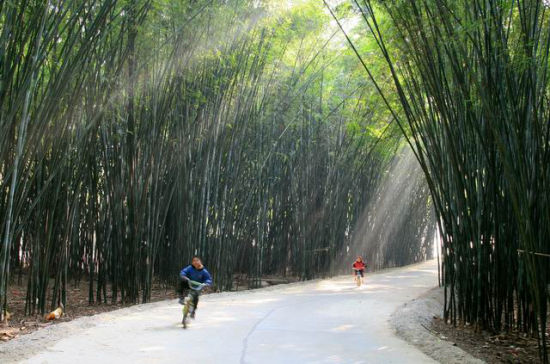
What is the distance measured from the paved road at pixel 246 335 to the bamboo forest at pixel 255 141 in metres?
0.84

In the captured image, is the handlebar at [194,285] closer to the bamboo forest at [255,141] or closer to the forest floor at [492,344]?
the bamboo forest at [255,141]

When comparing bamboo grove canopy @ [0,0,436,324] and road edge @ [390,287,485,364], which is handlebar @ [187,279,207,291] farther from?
road edge @ [390,287,485,364]

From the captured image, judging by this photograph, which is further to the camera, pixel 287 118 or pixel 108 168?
pixel 287 118

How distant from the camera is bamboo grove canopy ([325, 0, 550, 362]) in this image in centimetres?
361

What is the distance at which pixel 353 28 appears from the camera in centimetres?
940

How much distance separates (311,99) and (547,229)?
673 cm

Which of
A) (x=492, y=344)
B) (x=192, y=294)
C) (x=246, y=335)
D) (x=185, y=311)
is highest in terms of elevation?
(x=192, y=294)

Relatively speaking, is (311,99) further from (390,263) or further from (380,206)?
(390,263)

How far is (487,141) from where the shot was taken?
4105 millimetres

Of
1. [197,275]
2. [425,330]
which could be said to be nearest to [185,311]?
[197,275]

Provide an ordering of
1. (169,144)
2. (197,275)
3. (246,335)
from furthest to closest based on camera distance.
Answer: (169,144) < (197,275) < (246,335)

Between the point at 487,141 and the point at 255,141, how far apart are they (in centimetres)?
505

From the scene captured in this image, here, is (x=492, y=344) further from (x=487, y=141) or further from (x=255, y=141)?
(x=255, y=141)

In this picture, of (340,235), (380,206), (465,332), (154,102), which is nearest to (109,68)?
(154,102)
